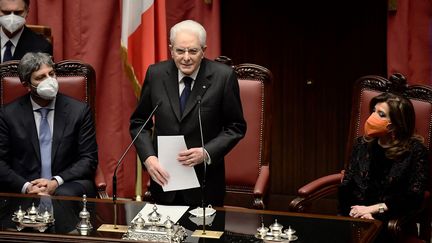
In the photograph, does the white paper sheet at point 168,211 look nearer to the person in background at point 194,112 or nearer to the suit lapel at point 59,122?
the person in background at point 194,112

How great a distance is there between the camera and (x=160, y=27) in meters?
5.18

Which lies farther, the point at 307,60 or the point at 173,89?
the point at 307,60

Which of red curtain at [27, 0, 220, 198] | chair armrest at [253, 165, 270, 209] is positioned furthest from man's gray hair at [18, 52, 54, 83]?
red curtain at [27, 0, 220, 198]

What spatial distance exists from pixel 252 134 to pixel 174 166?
976 millimetres

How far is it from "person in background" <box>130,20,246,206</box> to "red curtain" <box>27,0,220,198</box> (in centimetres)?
181

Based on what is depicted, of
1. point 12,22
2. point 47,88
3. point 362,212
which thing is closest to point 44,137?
point 47,88

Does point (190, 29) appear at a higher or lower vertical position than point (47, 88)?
higher

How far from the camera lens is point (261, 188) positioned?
4.04 m

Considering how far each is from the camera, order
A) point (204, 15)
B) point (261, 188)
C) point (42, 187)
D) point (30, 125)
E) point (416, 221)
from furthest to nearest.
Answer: point (204, 15)
point (30, 125)
point (261, 188)
point (42, 187)
point (416, 221)

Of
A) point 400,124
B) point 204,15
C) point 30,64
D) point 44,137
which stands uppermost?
point 204,15

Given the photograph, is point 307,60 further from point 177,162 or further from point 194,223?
point 194,223

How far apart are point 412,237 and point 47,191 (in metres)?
1.79

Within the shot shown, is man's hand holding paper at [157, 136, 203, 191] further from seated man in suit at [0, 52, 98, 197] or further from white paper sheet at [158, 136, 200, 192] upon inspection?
seated man in suit at [0, 52, 98, 197]

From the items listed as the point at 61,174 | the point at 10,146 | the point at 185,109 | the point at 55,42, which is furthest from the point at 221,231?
the point at 55,42
